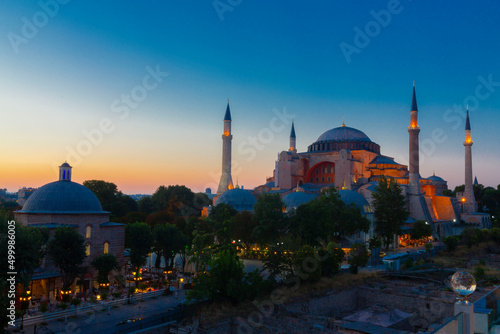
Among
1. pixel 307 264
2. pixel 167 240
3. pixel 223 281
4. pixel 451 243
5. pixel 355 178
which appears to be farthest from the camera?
pixel 355 178

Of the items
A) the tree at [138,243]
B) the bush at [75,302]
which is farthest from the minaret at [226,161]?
the bush at [75,302]

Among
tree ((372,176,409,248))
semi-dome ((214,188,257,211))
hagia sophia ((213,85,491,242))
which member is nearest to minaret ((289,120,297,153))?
hagia sophia ((213,85,491,242))

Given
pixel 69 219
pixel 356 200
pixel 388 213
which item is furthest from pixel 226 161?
pixel 69 219

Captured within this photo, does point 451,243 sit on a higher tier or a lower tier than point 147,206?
lower

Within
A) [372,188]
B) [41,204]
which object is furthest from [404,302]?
[372,188]

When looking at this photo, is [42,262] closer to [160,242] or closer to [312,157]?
[160,242]

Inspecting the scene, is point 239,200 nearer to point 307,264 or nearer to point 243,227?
point 243,227

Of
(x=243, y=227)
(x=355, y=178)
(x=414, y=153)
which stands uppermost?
(x=414, y=153)
